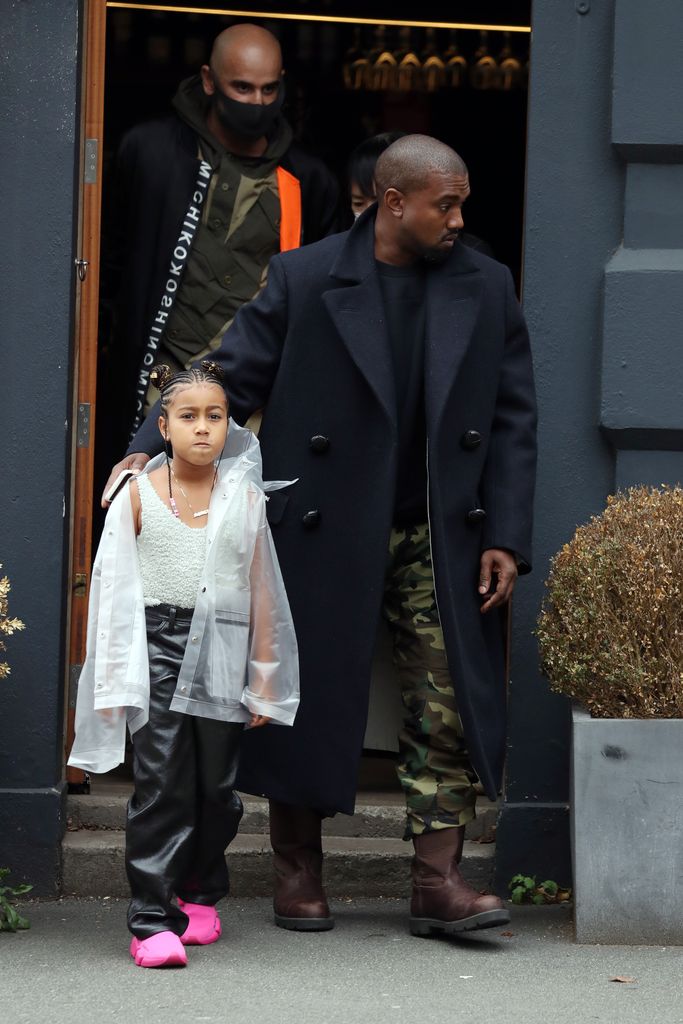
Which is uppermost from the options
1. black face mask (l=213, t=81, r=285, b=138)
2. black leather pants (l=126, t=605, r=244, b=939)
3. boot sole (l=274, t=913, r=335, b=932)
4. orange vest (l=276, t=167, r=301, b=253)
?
black face mask (l=213, t=81, r=285, b=138)

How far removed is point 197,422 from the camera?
4543mm

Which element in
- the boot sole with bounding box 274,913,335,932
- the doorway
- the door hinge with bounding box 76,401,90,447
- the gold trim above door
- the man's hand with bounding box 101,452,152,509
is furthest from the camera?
the doorway

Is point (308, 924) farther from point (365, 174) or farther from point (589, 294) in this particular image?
point (365, 174)

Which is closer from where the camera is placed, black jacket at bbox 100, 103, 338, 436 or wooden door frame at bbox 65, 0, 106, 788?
wooden door frame at bbox 65, 0, 106, 788

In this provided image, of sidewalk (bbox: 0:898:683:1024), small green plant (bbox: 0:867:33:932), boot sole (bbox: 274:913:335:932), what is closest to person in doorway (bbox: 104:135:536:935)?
boot sole (bbox: 274:913:335:932)

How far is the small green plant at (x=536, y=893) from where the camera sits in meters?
5.36

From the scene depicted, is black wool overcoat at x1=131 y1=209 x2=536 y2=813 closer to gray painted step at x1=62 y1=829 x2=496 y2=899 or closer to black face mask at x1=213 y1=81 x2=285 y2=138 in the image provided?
gray painted step at x1=62 y1=829 x2=496 y2=899

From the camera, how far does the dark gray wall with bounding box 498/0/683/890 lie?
5.29 meters

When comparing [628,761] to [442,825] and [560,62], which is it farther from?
[560,62]

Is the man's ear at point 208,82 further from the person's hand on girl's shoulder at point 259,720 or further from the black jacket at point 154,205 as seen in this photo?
the person's hand on girl's shoulder at point 259,720

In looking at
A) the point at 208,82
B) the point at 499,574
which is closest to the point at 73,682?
the point at 499,574

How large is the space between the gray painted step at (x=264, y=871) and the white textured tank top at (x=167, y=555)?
4.00 feet

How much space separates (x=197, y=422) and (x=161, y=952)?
1.39 m

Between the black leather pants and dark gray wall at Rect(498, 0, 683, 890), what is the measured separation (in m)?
1.17
